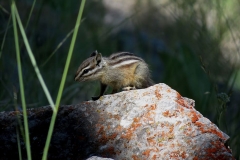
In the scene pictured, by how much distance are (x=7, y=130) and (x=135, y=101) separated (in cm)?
72

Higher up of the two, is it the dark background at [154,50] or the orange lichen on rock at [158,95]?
the orange lichen on rock at [158,95]

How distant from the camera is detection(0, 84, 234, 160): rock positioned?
251 cm

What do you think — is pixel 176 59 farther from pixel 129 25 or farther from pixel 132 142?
pixel 132 142

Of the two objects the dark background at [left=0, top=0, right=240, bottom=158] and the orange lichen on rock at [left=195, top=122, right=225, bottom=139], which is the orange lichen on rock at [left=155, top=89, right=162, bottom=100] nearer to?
the orange lichen on rock at [left=195, top=122, right=225, bottom=139]

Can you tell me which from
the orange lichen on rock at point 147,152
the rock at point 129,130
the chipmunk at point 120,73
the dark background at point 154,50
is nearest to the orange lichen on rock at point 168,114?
the rock at point 129,130

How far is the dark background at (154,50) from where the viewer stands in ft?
16.9

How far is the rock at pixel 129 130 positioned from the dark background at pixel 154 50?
4.10 ft

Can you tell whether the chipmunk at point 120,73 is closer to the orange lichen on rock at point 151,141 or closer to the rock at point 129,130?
the rock at point 129,130

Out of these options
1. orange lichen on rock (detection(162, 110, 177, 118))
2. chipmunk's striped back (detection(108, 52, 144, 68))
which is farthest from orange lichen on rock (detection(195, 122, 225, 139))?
chipmunk's striped back (detection(108, 52, 144, 68))

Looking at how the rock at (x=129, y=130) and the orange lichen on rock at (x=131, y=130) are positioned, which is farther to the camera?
the orange lichen on rock at (x=131, y=130)

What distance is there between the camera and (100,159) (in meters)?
2.28

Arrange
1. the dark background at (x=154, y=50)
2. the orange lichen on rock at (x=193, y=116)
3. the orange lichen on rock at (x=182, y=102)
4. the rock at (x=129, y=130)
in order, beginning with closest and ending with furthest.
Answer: the rock at (x=129, y=130)
the orange lichen on rock at (x=193, y=116)
the orange lichen on rock at (x=182, y=102)
the dark background at (x=154, y=50)

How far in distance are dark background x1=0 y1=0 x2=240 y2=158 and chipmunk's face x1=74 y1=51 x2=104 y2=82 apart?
12.4 inches

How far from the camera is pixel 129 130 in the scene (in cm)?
268
